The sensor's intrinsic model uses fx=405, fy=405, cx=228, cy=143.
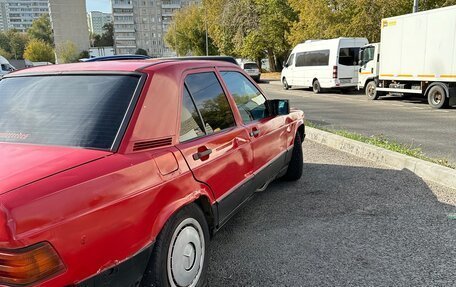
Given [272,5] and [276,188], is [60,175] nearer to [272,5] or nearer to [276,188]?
[276,188]

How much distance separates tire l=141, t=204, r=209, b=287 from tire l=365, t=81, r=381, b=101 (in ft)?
52.6

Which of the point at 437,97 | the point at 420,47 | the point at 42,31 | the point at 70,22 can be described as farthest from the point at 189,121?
the point at 42,31

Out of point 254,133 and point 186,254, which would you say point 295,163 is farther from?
point 186,254

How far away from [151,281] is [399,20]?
15.8m

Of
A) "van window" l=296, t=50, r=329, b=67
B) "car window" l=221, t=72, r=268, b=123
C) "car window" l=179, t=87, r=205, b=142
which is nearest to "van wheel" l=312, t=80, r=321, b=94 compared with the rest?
"van window" l=296, t=50, r=329, b=67

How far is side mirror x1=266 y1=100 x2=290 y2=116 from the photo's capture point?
15.0ft

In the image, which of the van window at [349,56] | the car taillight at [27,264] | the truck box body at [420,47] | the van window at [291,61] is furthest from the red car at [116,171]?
the van window at [291,61]

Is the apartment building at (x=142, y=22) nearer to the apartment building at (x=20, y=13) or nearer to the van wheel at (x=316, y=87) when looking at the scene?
the apartment building at (x=20, y=13)

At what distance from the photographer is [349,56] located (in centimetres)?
2005

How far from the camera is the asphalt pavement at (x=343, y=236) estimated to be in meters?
3.17

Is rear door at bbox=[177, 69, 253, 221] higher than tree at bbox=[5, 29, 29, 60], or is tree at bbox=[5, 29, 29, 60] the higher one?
tree at bbox=[5, 29, 29, 60]

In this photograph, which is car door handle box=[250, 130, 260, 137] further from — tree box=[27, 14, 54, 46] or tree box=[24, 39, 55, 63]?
tree box=[27, 14, 54, 46]

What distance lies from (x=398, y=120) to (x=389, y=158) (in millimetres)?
5918

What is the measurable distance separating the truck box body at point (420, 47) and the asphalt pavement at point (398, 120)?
1.16 meters
